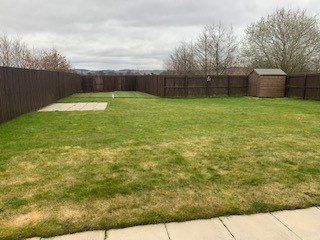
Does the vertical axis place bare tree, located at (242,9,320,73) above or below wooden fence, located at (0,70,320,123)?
above

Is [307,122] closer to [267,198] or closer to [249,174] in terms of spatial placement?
[249,174]

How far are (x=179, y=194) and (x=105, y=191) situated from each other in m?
0.97

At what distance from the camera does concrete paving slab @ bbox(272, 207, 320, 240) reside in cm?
271

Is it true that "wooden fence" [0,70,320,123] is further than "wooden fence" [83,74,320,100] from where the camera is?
No

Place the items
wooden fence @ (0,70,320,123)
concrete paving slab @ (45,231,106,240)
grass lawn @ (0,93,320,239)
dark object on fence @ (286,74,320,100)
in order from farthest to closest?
dark object on fence @ (286,74,320,100)
wooden fence @ (0,70,320,123)
grass lawn @ (0,93,320,239)
concrete paving slab @ (45,231,106,240)

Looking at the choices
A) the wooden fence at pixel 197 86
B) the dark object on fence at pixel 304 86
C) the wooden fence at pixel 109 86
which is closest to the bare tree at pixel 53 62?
the wooden fence at pixel 109 86

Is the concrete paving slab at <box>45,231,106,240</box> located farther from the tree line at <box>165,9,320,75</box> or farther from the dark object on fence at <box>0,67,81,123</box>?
the tree line at <box>165,9,320,75</box>

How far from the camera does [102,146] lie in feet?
19.5

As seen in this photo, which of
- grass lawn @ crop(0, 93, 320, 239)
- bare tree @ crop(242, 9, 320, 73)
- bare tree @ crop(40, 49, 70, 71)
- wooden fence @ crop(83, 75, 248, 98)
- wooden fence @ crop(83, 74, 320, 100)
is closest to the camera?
grass lawn @ crop(0, 93, 320, 239)

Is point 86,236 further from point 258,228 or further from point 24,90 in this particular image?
point 24,90

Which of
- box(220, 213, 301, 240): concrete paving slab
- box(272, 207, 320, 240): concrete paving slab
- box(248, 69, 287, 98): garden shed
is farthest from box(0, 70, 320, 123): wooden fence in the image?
box(272, 207, 320, 240): concrete paving slab

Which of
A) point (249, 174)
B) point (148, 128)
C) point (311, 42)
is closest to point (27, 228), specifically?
point (249, 174)

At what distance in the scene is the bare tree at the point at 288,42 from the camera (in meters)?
25.0

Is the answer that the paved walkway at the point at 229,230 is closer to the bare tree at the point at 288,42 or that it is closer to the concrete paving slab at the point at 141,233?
the concrete paving slab at the point at 141,233
